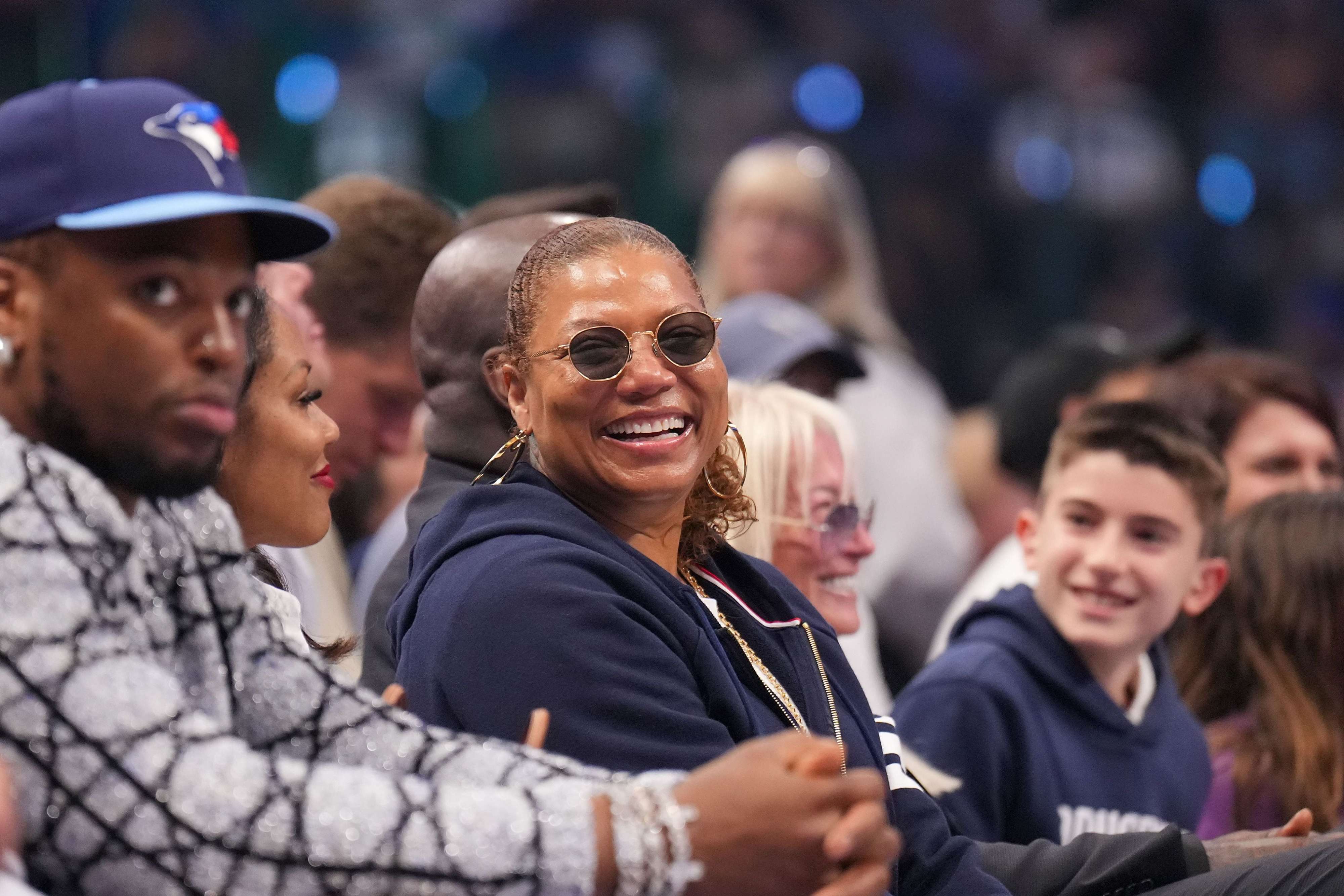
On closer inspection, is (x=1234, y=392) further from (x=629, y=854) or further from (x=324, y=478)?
(x=629, y=854)

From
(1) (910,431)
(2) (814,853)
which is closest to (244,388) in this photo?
(2) (814,853)

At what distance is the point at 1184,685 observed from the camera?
12.5 ft

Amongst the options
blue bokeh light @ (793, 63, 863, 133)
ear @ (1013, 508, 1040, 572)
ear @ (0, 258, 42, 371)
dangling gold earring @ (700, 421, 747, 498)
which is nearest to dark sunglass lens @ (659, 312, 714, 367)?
dangling gold earring @ (700, 421, 747, 498)

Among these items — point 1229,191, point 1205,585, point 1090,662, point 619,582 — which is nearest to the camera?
point 619,582

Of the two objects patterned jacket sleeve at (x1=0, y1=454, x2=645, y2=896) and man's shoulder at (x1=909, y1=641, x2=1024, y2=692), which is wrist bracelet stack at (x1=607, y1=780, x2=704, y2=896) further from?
man's shoulder at (x1=909, y1=641, x2=1024, y2=692)

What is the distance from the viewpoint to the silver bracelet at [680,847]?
5.06 feet

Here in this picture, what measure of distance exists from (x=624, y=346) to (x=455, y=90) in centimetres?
509

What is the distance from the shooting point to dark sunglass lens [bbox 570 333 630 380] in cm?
225

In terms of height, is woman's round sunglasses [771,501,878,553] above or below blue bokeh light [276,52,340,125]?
below

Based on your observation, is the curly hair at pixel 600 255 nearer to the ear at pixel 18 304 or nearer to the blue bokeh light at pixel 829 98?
the ear at pixel 18 304

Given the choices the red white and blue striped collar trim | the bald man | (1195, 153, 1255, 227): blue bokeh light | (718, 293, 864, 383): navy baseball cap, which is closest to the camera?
the red white and blue striped collar trim

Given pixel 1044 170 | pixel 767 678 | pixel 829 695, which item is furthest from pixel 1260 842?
pixel 1044 170

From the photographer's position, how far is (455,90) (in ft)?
23.2

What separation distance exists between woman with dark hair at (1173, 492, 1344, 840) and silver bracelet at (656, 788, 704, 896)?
2079 mm
